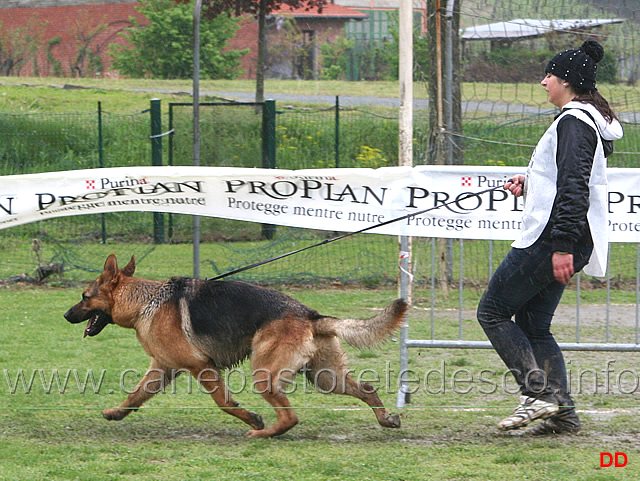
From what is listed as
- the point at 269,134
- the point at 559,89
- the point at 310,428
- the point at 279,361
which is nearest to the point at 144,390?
the point at 279,361

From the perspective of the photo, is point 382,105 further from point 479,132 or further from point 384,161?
point 479,132

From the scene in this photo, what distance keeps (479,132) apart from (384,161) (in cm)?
481

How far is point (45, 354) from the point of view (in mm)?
7168

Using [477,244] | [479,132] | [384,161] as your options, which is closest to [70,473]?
[477,244]

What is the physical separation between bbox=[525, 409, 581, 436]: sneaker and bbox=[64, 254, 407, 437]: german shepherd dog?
0.87 meters

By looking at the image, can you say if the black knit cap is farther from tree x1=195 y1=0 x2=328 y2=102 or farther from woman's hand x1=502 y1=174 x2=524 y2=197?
tree x1=195 y1=0 x2=328 y2=102

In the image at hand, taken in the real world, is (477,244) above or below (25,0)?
below

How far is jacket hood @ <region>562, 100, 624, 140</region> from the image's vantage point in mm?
4668

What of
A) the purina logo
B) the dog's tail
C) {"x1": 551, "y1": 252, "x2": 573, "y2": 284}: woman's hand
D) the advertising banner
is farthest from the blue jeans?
the purina logo

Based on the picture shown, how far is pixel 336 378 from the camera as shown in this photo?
5.07m

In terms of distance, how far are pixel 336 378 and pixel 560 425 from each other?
1.33m

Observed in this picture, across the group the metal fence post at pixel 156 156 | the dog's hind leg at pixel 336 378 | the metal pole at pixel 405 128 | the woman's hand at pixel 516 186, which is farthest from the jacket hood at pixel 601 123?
the metal fence post at pixel 156 156

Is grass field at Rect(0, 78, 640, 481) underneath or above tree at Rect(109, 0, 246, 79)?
underneath

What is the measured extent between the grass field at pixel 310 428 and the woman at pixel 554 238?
318mm
